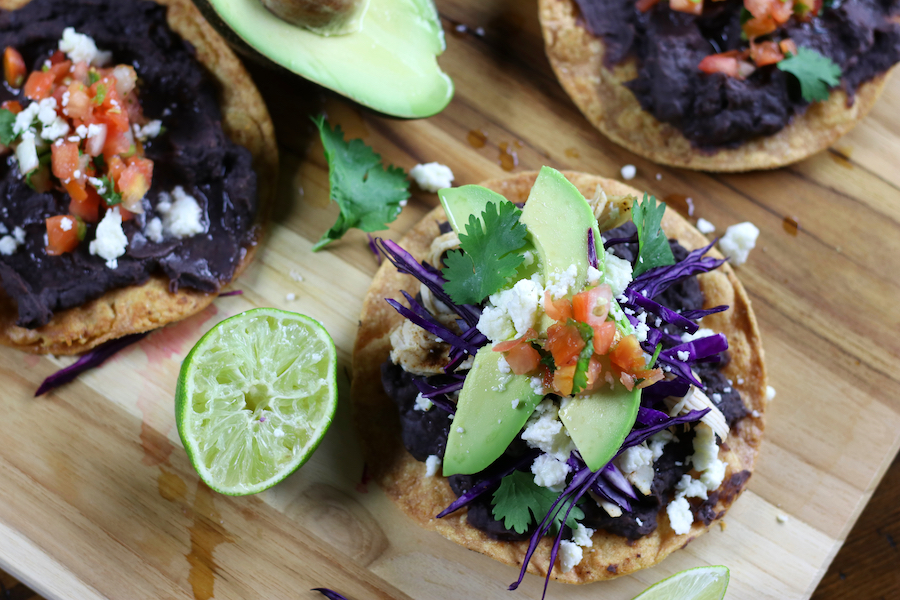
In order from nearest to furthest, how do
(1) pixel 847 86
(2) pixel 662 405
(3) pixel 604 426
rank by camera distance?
(3) pixel 604 426, (2) pixel 662 405, (1) pixel 847 86

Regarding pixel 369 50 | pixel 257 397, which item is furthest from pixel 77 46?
pixel 257 397

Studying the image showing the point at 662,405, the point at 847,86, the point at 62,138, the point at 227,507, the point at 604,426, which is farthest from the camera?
the point at 847,86

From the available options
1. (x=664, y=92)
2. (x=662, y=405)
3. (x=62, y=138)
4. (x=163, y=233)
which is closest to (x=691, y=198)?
(x=664, y=92)

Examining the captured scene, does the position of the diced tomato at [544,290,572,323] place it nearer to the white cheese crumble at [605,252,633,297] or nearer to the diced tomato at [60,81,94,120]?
the white cheese crumble at [605,252,633,297]

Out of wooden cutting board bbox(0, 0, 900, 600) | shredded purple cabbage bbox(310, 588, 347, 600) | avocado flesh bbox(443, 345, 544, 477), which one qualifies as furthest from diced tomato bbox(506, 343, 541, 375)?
shredded purple cabbage bbox(310, 588, 347, 600)

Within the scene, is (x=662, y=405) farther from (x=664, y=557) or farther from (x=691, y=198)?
(x=691, y=198)

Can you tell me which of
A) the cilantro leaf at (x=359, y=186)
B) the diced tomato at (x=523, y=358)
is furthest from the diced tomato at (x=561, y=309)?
the cilantro leaf at (x=359, y=186)

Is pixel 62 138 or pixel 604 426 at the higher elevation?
pixel 604 426
